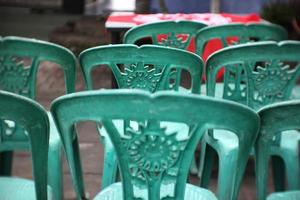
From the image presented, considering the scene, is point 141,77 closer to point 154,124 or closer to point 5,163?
point 154,124

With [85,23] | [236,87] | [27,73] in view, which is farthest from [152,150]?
[85,23]

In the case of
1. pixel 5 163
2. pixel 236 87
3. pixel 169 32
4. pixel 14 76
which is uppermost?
pixel 169 32

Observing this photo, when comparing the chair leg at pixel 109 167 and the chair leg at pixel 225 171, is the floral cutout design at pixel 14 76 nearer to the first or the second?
the chair leg at pixel 109 167

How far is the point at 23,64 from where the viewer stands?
7.69 ft

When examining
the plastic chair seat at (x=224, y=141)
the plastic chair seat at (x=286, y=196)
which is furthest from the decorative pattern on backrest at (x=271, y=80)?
the plastic chair seat at (x=286, y=196)

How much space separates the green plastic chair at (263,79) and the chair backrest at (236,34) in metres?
0.30

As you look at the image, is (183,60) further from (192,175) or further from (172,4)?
(172,4)

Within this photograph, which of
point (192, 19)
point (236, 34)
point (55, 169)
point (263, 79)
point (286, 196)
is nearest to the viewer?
point (286, 196)

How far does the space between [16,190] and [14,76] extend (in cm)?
70

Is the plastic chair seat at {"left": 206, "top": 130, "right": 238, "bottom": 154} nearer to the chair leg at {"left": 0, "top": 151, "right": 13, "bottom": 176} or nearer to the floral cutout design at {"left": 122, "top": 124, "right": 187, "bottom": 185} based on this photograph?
the floral cutout design at {"left": 122, "top": 124, "right": 187, "bottom": 185}

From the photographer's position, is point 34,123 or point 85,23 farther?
point 85,23

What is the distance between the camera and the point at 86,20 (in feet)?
25.3

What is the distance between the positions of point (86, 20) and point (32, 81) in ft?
18.0

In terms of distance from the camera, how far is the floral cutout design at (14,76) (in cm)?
229
